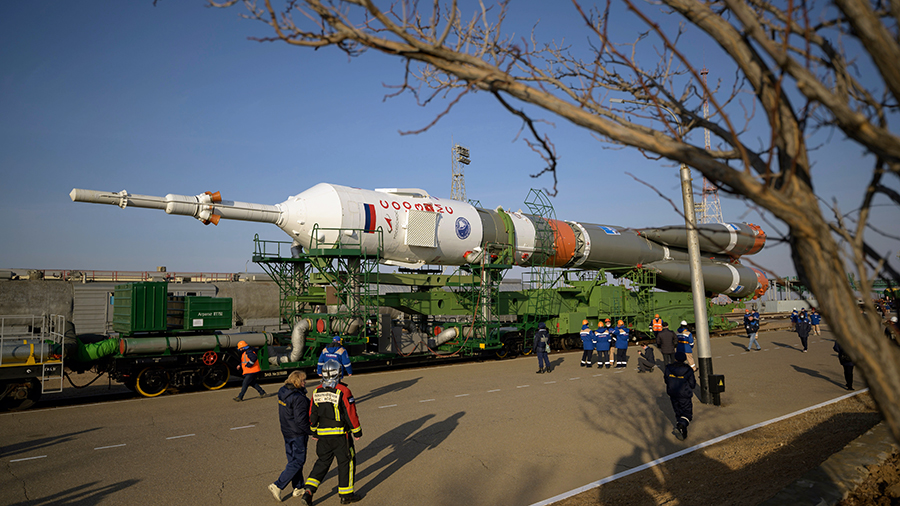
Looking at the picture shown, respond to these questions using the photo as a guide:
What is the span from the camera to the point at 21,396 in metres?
9.94

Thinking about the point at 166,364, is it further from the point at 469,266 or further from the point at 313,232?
the point at 469,266

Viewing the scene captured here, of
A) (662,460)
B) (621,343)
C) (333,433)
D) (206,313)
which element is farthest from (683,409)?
(206,313)

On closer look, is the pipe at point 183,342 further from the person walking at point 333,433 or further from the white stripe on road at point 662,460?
the white stripe on road at point 662,460

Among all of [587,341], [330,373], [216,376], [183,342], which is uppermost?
[330,373]

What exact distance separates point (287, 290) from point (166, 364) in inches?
189

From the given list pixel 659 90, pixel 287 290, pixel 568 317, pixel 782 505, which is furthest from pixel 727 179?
pixel 568 317

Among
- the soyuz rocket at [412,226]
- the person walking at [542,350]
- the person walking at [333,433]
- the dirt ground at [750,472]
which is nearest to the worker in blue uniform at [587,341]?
the person walking at [542,350]

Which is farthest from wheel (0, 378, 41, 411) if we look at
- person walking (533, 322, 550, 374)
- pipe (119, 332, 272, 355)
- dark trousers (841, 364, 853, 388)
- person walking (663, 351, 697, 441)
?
dark trousers (841, 364, 853, 388)

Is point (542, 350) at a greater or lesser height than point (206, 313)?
lesser

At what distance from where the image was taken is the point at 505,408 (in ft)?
31.9

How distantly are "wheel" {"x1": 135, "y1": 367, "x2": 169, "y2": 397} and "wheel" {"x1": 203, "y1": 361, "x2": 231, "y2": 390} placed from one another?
2.65ft

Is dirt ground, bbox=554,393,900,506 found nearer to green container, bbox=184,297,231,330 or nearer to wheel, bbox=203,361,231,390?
wheel, bbox=203,361,231,390

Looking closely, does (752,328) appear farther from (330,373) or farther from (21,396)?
(21,396)

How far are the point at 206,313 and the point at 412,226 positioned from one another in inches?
215
